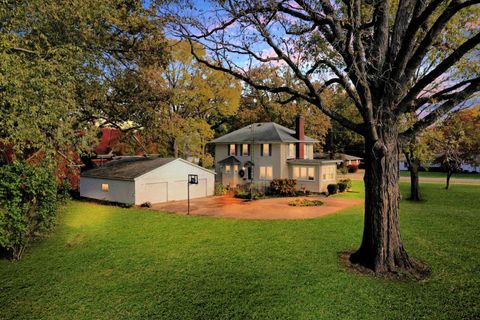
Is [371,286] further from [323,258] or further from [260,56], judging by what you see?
[260,56]

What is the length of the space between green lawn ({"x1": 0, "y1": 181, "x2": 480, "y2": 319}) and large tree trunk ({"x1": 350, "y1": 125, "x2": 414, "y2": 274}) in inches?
31.8

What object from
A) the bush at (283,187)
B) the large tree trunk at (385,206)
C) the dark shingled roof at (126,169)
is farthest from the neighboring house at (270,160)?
the large tree trunk at (385,206)

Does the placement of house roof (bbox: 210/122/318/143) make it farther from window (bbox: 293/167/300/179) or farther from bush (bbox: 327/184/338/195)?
bush (bbox: 327/184/338/195)

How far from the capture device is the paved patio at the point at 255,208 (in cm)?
1919

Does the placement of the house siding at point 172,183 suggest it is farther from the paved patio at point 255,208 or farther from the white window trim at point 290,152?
the white window trim at point 290,152

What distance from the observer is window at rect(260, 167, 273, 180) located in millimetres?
30312

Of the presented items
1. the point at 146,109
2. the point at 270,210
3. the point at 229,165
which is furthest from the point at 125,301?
the point at 229,165

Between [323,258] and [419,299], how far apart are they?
355 cm

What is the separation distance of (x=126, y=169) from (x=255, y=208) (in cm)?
1186

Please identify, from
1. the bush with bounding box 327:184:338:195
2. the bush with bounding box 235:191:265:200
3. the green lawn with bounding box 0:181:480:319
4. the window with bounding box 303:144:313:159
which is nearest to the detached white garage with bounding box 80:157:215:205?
the bush with bounding box 235:191:265:200

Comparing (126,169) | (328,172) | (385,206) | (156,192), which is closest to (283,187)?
(328,172)

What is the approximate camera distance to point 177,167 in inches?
1018

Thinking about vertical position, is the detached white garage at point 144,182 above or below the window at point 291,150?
below

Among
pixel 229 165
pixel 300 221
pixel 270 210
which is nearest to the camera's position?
pixel 300 221
